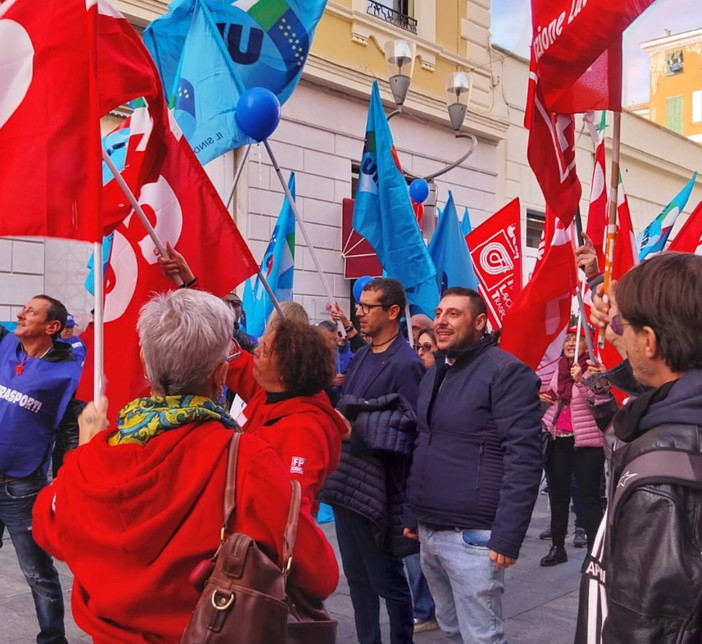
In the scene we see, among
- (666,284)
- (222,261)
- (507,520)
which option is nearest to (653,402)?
(666,284)

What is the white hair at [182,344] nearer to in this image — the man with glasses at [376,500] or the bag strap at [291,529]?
the bag strap at [291,529]

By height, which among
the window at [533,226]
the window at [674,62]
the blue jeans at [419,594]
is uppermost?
the window at [674,62]

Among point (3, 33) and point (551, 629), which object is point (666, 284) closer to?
point (3, 33)

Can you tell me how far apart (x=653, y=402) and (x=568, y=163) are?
2347 mm

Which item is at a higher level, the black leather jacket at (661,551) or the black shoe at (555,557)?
the black leather jacket at (661,551)

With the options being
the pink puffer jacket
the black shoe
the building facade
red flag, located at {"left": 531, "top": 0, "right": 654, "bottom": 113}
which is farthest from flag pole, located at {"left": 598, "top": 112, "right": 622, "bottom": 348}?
the building facade

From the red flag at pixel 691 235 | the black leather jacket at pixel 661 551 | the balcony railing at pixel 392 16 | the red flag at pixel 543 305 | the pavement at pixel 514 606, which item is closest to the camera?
the black leather jacket at pixel 661 551

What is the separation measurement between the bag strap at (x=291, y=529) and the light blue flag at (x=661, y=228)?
21.0 ft

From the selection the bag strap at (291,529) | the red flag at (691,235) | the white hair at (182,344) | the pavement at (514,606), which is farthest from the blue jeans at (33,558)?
the red flag at (691,235)

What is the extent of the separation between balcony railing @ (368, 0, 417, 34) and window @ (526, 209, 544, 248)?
14.2ft

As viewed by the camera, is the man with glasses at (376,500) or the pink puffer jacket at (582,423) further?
the pink puffer jacket at (582,423)

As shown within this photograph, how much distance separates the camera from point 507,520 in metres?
3.16

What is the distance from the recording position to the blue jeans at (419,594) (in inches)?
187

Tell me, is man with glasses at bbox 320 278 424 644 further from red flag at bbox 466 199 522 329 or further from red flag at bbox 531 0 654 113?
red flag at bbox 466 199 522 329
